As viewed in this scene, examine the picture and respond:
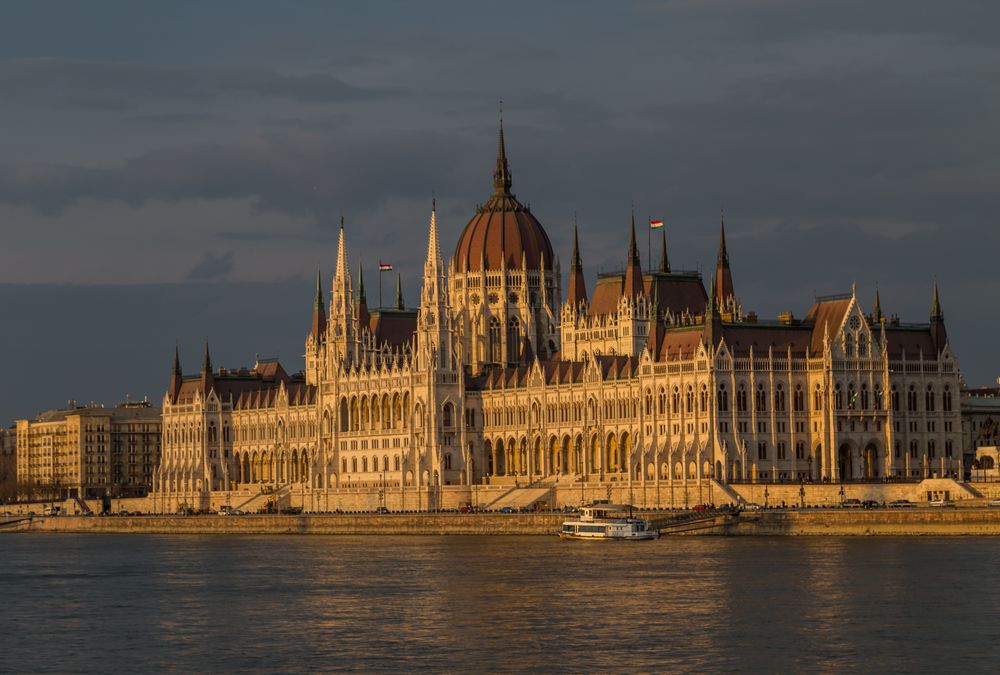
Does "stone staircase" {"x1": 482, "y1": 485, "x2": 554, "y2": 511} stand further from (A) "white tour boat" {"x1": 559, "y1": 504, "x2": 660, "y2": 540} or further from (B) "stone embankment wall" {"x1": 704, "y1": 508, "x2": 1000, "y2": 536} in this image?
(B) "stone embankment wall" {"x1": 704, "y1": 508, "x2": 1000, "y2": 536}

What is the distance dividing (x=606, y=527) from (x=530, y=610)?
2308 inches

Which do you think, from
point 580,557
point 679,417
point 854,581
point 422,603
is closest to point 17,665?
point 422,603

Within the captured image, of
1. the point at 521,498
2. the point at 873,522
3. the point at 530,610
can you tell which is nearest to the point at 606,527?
the point at 873,522

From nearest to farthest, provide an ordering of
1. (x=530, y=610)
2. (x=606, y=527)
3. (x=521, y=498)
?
(x=530, y=610)
(x=606, y=527)
(x=521, y=498)

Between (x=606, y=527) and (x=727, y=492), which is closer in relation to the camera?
(x=606, y=527)

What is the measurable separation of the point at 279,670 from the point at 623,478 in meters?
105

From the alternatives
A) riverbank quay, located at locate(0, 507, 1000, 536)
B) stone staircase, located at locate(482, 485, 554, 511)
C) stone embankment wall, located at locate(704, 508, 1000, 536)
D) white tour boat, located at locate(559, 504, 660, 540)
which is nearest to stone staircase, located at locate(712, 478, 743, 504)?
riverbank quay, located at locate(0, 507, 1000, 536)

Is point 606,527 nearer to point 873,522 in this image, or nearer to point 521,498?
point 873,522

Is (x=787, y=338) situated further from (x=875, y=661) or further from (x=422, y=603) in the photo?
(x=875, y=661)

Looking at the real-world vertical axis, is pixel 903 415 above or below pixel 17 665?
above

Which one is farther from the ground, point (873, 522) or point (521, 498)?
point (521, 498)

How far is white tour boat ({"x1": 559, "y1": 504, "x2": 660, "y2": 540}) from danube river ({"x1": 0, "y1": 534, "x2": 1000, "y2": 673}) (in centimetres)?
801

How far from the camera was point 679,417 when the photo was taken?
181375 mm

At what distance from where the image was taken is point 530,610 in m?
103
